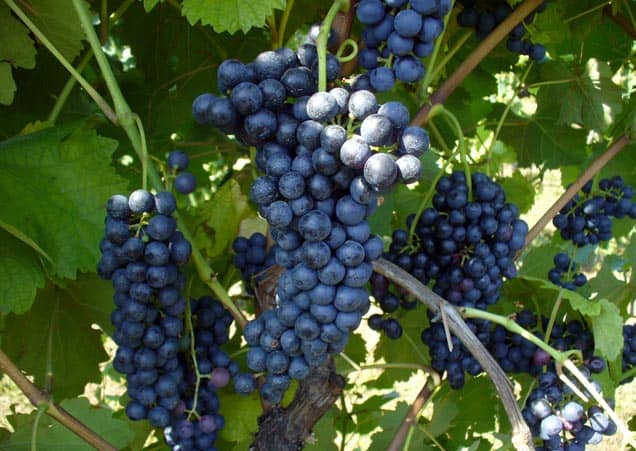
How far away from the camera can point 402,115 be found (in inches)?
40.6

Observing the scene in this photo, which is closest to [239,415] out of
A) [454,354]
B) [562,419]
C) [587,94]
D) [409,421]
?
[409,421]

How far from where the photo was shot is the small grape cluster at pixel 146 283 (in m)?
1.25

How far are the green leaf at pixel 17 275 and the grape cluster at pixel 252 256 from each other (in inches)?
18.1

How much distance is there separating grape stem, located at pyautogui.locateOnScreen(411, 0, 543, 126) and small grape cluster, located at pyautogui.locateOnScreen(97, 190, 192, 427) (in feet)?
1.83

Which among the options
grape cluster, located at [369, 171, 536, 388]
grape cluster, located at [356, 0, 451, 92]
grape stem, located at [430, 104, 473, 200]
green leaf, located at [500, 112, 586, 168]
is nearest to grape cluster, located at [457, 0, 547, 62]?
grape stem, located at [430, 104, 473, 200]

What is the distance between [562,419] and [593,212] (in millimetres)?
731

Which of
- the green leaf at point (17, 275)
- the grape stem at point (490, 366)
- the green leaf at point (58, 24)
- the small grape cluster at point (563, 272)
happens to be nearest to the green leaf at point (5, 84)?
the green leaf at point (58, 24)

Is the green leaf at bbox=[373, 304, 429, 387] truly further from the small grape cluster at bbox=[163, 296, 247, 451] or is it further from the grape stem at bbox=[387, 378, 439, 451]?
the small grape cluster at bbox=[163, 296, 247, 451]

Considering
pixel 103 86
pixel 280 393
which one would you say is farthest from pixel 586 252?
pixel 103 86

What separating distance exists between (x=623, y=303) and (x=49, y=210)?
1757 millimetres

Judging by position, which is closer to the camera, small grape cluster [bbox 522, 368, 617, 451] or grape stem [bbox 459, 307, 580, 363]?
grape stem [bbox 459, 307, 580, 363]

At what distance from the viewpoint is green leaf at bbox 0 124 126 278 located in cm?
146

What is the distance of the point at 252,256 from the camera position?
1.68 metres

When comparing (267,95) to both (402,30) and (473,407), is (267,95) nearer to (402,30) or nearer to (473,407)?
(402,30)
